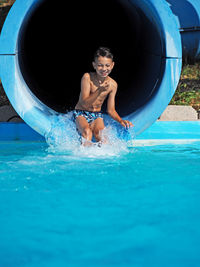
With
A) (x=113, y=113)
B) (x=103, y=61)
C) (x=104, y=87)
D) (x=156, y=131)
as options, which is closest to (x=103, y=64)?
(x=103, y=61)

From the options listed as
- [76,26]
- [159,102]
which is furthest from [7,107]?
[159,102]

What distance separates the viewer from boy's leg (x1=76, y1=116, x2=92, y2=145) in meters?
2.85

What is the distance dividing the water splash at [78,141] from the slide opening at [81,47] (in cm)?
25

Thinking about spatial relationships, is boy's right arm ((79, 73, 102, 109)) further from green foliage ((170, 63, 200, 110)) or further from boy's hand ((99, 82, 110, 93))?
green foliage ((170, 63, 200, 110))

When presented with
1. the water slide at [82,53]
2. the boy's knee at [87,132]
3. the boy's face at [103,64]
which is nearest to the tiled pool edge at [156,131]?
the water slide at [82,53]

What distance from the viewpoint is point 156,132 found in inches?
140

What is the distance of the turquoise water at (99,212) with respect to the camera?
3.42ft

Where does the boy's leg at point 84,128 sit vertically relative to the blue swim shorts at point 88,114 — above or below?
below

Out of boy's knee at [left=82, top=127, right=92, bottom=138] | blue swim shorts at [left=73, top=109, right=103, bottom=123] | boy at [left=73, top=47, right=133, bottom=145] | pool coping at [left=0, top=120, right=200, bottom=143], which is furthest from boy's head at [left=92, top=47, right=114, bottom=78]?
pool coping at [left=0, top=120, right=200, bottom=143]

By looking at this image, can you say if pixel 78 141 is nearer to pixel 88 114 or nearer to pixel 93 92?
pixel 88 114

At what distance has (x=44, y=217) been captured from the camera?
1344mm

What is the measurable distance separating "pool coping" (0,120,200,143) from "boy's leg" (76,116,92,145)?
2.15ft

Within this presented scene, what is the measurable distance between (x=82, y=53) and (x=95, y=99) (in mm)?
1240

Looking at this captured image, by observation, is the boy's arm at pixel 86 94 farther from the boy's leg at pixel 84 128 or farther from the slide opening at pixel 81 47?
the slide opening at pixel 81 47
